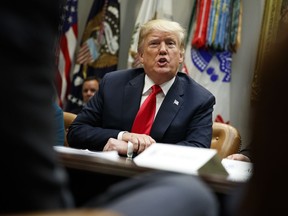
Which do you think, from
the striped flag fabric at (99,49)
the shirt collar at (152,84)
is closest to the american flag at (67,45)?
the striped flag fabric at (99,49)

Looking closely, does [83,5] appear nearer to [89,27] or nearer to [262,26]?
[89,27]

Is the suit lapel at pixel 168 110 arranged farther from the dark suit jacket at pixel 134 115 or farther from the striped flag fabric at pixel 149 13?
the striped flag fabric at pixel 149 13

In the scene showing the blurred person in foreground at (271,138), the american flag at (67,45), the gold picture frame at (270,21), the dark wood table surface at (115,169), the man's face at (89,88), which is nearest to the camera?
the blurred person in foreground at (271,138)

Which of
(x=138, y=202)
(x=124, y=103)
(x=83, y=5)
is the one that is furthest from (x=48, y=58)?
(x=83, y=5)

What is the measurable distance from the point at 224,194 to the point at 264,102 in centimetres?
55

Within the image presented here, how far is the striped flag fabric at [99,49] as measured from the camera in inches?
213

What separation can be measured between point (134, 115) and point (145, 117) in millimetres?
63

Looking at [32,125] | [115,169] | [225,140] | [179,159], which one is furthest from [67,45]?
[32,125]

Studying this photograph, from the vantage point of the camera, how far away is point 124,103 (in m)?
3.14

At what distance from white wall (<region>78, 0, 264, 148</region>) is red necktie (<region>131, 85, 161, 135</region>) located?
2272 millimetres

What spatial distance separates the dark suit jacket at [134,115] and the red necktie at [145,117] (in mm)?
27

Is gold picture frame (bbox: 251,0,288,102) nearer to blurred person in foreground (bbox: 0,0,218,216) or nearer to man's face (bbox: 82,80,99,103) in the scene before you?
man's face (bbox: 82,80,99,103)

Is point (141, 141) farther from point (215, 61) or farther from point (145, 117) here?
point (215, 61)

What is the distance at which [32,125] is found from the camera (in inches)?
26.6
